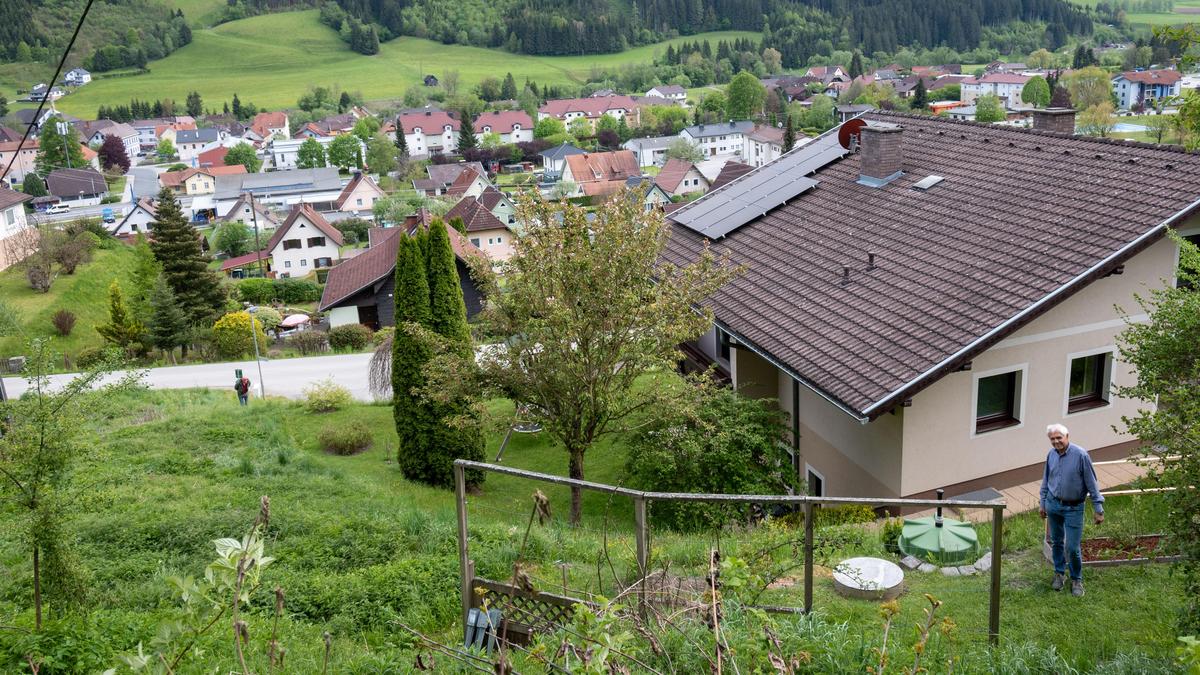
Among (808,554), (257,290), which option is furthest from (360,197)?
(808,554)

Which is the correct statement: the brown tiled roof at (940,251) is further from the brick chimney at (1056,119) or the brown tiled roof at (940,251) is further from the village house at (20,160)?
the village house at (20,160)

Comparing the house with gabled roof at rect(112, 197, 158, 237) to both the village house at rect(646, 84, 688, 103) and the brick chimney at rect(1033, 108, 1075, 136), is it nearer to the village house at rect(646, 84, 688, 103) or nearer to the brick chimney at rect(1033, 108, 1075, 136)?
the brick chimney at rect(1033, 108, 1075, 136)

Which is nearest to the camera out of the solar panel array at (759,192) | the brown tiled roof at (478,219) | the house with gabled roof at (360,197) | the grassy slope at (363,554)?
the grassy slope at (363,554)

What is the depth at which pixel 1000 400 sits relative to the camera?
14305 millimetres

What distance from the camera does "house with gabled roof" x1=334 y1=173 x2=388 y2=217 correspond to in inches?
4173

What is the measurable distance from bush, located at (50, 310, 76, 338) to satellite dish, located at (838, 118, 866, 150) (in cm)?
4352

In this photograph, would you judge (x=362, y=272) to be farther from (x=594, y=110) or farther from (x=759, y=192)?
(x=594, y=110)

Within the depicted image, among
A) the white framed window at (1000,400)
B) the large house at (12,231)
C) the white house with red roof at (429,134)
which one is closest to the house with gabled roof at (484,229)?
the large house at (12,231)

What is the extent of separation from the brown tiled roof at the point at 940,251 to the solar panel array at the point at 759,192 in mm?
778

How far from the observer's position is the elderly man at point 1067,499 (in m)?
8.40

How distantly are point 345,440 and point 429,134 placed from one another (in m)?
137

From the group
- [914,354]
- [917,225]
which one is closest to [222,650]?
[914,354]

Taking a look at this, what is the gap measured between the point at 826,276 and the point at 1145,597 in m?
8.84

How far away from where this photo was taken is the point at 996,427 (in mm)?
14102
